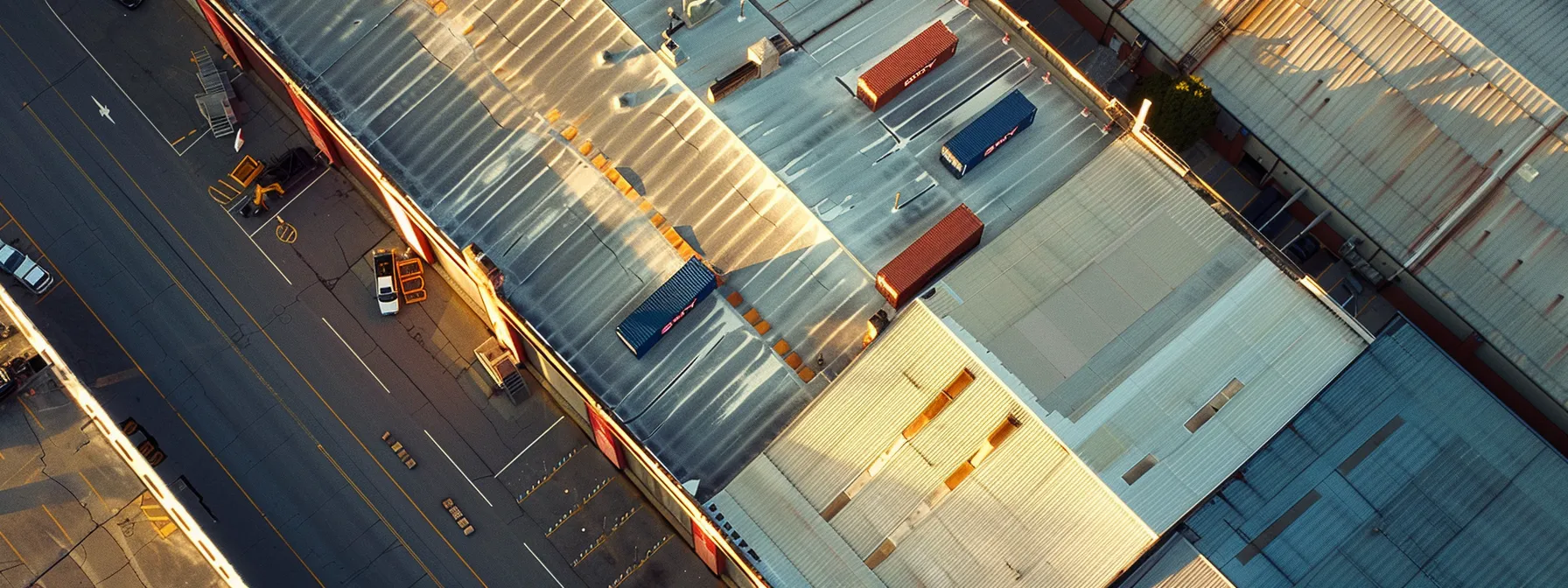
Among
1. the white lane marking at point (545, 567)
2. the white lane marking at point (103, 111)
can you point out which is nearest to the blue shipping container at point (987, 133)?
the white lane marking at point (545, 567)

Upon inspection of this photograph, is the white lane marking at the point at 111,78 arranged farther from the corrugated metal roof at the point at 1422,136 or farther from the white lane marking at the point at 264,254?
the corrugated metal roof at the point at 1422,136

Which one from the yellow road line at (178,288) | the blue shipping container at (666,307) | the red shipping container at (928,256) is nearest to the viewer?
the blue shipping container at (666,307)

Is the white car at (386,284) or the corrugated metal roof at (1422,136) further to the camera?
the white car at (386,284)

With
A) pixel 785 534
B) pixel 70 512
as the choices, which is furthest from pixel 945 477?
pixel 70 512

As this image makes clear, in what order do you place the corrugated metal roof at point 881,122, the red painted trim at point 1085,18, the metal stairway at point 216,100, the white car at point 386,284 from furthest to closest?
the red painted trim at point 1085,18 < the metal stairway at point 216,100 < the white car at point 386,284 < the corrugated metal roof at point 881,122

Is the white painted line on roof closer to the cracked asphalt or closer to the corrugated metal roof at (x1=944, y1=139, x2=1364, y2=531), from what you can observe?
the cracked asphalt

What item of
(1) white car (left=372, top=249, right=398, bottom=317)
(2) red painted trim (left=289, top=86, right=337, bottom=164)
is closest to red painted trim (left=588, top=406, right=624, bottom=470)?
(1) white car (left=372, top=249, right=398, bottom=317)

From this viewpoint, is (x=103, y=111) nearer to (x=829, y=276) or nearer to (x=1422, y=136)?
(x=829, y=276)
